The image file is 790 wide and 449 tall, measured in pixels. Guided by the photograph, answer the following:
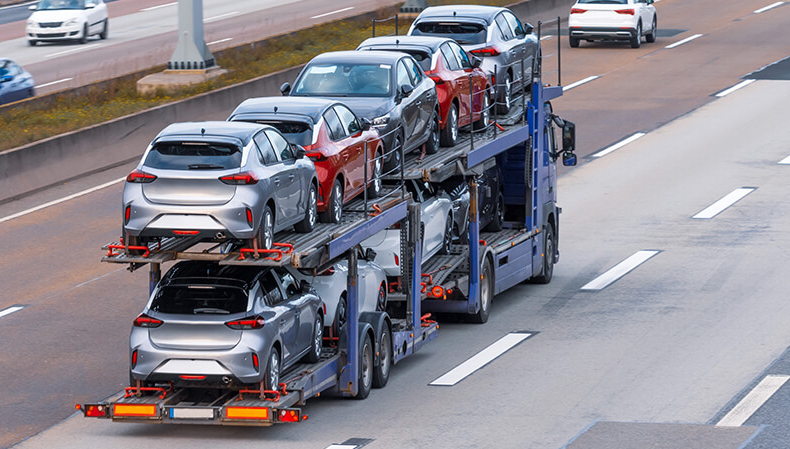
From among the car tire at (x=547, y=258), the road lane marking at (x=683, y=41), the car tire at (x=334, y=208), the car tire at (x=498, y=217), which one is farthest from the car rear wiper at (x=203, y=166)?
the road lane marking at (x=683, y=41)

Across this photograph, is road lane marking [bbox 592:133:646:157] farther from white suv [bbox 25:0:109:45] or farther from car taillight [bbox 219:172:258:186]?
white suv [bbox 25:0:109:45]

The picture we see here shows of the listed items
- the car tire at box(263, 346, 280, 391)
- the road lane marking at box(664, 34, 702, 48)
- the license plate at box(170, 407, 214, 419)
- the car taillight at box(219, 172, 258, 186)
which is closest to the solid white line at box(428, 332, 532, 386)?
the car tire at box(263, 346, 280, 391)

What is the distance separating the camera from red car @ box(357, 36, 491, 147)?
21.2 m

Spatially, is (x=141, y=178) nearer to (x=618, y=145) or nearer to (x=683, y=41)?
(x=618, y=145)

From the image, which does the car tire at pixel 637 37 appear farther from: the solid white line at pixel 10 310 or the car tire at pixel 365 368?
the car tire at pixel 365 368

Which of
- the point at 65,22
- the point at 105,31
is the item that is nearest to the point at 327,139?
the point at 65,22

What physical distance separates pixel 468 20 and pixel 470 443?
12.1m

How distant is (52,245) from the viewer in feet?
82.2

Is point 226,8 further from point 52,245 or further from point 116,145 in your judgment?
point 52,245

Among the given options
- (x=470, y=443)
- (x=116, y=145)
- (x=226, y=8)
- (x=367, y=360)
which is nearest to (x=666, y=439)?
(x=470, y=443)

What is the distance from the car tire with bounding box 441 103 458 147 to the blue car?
15679mm

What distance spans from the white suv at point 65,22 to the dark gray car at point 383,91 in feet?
98.6

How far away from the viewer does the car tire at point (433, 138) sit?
20.2m

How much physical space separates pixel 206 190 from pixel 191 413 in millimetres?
2090
